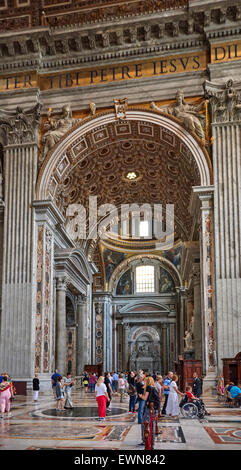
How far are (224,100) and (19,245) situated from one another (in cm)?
866

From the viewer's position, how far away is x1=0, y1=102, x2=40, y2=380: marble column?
691 inches

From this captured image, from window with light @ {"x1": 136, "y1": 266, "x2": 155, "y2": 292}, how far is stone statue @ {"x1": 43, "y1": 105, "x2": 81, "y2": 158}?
19238 mm

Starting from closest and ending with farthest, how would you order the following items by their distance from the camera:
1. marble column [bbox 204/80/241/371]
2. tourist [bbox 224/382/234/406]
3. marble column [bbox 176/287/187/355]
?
tourist [bbox 224/382/234/406]
marble column [bbox 204/80/241/371]
marble column [bbox 176/287/187/355]

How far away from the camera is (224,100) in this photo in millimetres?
17750

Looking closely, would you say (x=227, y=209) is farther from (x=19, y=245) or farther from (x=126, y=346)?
(x=126, y=346)

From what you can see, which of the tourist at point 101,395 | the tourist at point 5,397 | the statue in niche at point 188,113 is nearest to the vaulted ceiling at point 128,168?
the statue in niche at point 188,113

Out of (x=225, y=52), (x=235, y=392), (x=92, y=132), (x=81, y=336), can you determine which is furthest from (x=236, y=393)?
(x=81, y=336)

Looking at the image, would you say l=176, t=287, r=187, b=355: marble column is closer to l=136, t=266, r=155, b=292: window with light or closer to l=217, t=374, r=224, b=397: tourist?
l=136, t=266, r=155, b=292: window with light

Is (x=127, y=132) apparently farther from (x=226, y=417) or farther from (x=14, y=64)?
(x=226, y=417)

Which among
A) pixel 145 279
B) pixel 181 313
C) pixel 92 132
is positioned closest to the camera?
pixel 92 132

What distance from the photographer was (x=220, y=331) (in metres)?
16.2

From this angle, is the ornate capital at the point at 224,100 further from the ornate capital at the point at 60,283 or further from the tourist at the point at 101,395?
the tourist at the point at 101,395

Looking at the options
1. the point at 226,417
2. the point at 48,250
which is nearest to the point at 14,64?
the point at 48,250
